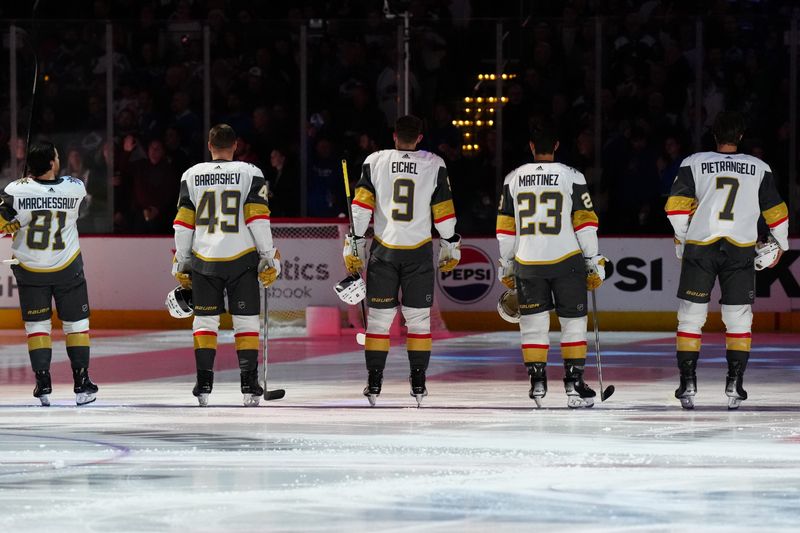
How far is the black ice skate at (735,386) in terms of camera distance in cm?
852

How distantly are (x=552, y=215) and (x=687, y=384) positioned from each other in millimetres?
1238

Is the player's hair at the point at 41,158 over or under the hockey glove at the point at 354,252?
over

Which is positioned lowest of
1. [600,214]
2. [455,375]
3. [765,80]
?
[455,375]

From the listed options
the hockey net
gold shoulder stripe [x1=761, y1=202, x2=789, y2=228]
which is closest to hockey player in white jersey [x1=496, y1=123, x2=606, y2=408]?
gold shoulder stripe [x1=761, y1=202, x2=789, y2=228]

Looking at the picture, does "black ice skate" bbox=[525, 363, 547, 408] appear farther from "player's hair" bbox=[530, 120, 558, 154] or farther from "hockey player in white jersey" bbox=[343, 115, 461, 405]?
"player's hair" bbox=[530, 120, 558, 154]

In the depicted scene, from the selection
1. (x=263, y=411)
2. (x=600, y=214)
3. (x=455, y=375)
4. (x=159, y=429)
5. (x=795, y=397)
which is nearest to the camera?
(x=159, y=429)

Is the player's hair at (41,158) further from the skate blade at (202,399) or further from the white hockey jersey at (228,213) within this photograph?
the skate blade at (202,399)

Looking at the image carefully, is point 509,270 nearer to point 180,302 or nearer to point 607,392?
point 607,392

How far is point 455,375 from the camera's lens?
1078 centimetres

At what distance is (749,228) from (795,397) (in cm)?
128

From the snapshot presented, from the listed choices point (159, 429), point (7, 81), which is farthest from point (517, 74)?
point (159, 429)

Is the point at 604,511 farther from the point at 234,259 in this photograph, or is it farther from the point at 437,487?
the point at 234,259

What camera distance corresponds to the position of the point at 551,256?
8531mm

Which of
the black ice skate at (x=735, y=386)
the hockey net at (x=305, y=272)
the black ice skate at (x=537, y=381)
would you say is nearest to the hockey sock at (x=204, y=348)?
the black ice skate at (x=537, y=381)
